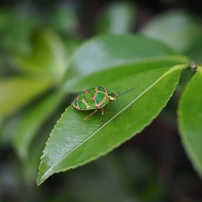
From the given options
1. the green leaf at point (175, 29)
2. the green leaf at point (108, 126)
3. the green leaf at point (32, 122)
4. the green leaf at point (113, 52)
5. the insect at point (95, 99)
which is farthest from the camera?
the green leaf at point (175, 29)

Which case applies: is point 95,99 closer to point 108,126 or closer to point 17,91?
point 108,126

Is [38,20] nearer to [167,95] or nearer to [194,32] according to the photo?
[194,32]

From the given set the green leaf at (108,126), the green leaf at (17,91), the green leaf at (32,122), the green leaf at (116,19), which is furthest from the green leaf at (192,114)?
the green leaf at (116,19)

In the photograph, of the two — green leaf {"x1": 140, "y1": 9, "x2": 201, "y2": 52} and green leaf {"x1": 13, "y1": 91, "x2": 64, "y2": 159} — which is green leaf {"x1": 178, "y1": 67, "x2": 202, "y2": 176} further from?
green leaf {"x1": 140, "y1": 9, "x2": 201, "y2": 52}

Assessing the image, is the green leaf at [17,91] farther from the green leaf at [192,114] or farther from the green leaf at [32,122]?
the green leaf at [192,114]

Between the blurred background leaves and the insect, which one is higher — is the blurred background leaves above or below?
below

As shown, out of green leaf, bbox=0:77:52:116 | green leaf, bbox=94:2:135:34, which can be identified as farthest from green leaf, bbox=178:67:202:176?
green leaf, bbox=94:2:135:34

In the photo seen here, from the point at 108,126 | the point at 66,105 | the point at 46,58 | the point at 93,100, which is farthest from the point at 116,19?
the point at 108,126
